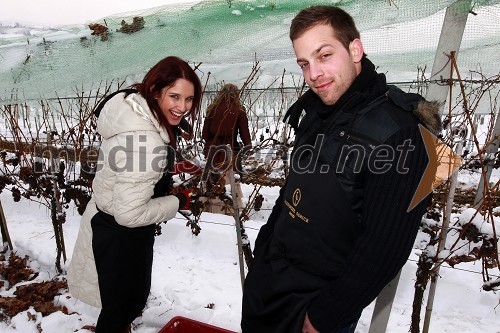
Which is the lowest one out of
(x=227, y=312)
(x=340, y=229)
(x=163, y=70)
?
(x=227, y=312)

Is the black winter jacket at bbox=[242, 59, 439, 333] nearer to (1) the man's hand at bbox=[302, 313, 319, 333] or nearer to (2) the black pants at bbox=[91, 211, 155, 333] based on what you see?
(1) the man's hand at bbox=[302, 313, 319, 333]

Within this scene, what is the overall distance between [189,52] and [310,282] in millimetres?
2117

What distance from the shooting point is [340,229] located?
1.22 metres

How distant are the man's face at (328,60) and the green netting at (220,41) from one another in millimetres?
934

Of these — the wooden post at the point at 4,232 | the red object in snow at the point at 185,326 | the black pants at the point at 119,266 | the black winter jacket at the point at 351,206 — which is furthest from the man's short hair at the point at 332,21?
the wooden post at the point at 4,232

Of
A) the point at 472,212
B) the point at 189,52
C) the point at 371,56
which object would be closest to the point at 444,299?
the point at 472,212

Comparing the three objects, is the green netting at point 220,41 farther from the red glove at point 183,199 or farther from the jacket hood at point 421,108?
the red glove at point 183,199

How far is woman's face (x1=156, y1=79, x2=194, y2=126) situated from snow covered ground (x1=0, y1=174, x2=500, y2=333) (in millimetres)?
1869

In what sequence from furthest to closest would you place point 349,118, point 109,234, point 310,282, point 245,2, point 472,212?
point 245,2 < point 472,212 < point 109,234 < point 310,282 < point 349,118

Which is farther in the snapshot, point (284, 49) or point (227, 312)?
point (227, 312)

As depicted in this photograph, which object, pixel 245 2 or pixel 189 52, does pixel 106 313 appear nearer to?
pixel 189 52

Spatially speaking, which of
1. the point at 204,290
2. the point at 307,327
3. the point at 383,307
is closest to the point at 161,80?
the point at 307,327

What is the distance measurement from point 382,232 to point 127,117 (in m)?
1.24

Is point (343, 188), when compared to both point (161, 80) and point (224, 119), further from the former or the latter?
point (224, 119)
